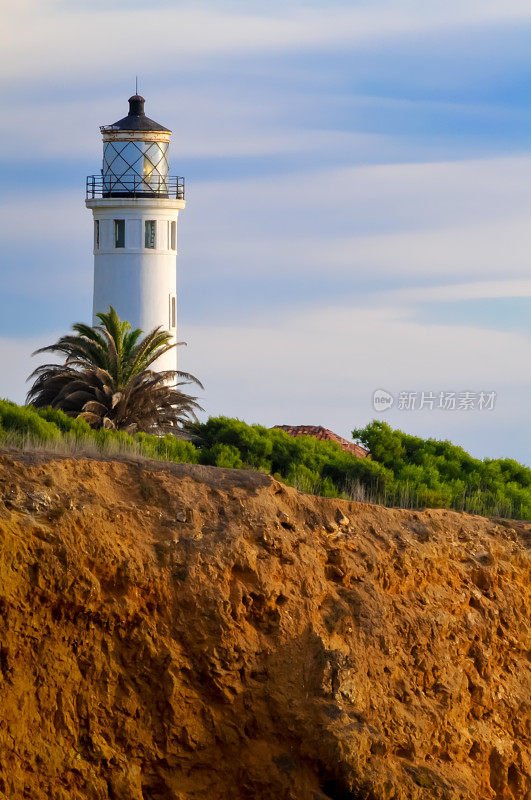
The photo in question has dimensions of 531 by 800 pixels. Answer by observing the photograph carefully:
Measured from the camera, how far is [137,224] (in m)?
44.8

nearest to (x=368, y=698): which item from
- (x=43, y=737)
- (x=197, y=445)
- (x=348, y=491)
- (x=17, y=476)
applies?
(x=43, y=737)

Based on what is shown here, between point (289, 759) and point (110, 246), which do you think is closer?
point (289, 759)

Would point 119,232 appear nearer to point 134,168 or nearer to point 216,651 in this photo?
point 134,168

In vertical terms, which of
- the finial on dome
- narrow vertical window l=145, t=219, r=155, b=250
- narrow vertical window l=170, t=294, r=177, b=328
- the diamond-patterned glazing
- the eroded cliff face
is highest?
the finial on dome

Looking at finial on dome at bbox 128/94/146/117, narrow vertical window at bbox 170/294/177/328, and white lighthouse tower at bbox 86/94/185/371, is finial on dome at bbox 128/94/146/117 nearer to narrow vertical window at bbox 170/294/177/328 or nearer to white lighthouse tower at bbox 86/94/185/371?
white lighthouse tower at bbox 86/94/185/371

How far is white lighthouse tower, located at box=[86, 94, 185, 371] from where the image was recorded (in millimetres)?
44625

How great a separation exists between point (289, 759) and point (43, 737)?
2403 millimetres

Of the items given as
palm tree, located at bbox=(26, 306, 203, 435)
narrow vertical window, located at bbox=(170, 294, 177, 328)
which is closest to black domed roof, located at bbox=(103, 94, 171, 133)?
narrow vertical window, located at bbox=(170, 294, 177, 328)

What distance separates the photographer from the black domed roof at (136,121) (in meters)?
44.9

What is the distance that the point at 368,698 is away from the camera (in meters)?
12.2

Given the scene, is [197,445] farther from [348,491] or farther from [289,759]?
[289,759]

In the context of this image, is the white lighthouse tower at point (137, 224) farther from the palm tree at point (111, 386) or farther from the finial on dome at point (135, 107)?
the palm tree at point (111, 386)

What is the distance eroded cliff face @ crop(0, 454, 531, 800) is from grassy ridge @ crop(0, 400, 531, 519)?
205 inches

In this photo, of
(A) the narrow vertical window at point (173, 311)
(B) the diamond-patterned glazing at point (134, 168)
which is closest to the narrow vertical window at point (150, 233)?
(B) the diamond-patterned glazing at point (134, 168)
